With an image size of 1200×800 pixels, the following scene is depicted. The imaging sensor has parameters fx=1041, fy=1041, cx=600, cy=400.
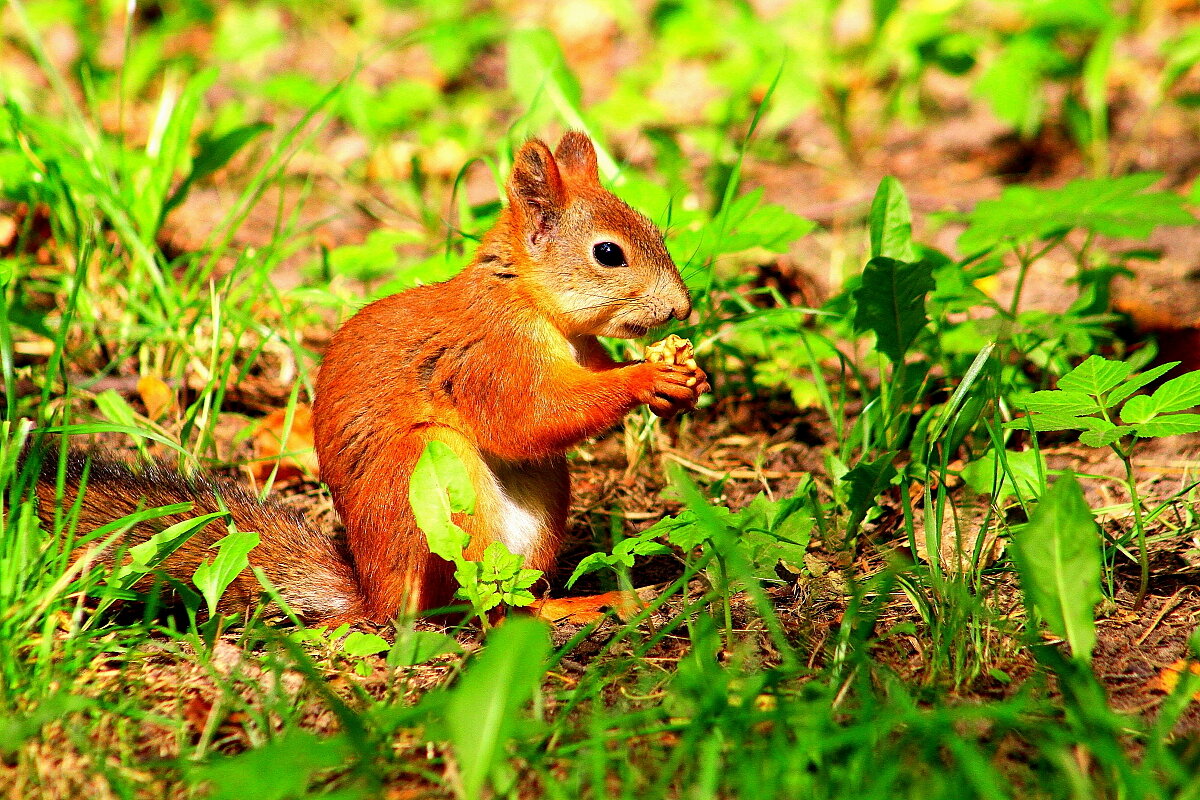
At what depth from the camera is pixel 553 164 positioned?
2.31 meters

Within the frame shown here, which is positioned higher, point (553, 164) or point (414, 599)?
point (553, 164)

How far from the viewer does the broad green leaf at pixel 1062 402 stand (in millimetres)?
1971

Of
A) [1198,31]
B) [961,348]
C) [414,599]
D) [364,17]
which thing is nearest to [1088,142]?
[1198,31]

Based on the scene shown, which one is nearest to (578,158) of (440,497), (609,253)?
(609,253)

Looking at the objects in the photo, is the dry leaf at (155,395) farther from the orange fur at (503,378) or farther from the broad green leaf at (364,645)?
the broad green leaf at (364,645)

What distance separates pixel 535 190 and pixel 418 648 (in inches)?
41.1

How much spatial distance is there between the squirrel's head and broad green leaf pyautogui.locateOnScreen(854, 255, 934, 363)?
1.36 ft

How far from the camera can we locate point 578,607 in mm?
2281

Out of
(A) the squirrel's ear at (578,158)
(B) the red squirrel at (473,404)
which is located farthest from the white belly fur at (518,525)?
(A) the squirrel's ear at (578,158)

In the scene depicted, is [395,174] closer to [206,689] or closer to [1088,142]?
[1088,142]

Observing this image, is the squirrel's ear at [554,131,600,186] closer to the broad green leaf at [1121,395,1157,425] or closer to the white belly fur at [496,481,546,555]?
the white belly fur at [496,481,546,555]

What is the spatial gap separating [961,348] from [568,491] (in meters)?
1.19

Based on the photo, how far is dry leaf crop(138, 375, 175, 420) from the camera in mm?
2953

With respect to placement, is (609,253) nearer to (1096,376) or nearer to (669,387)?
(669,387)
